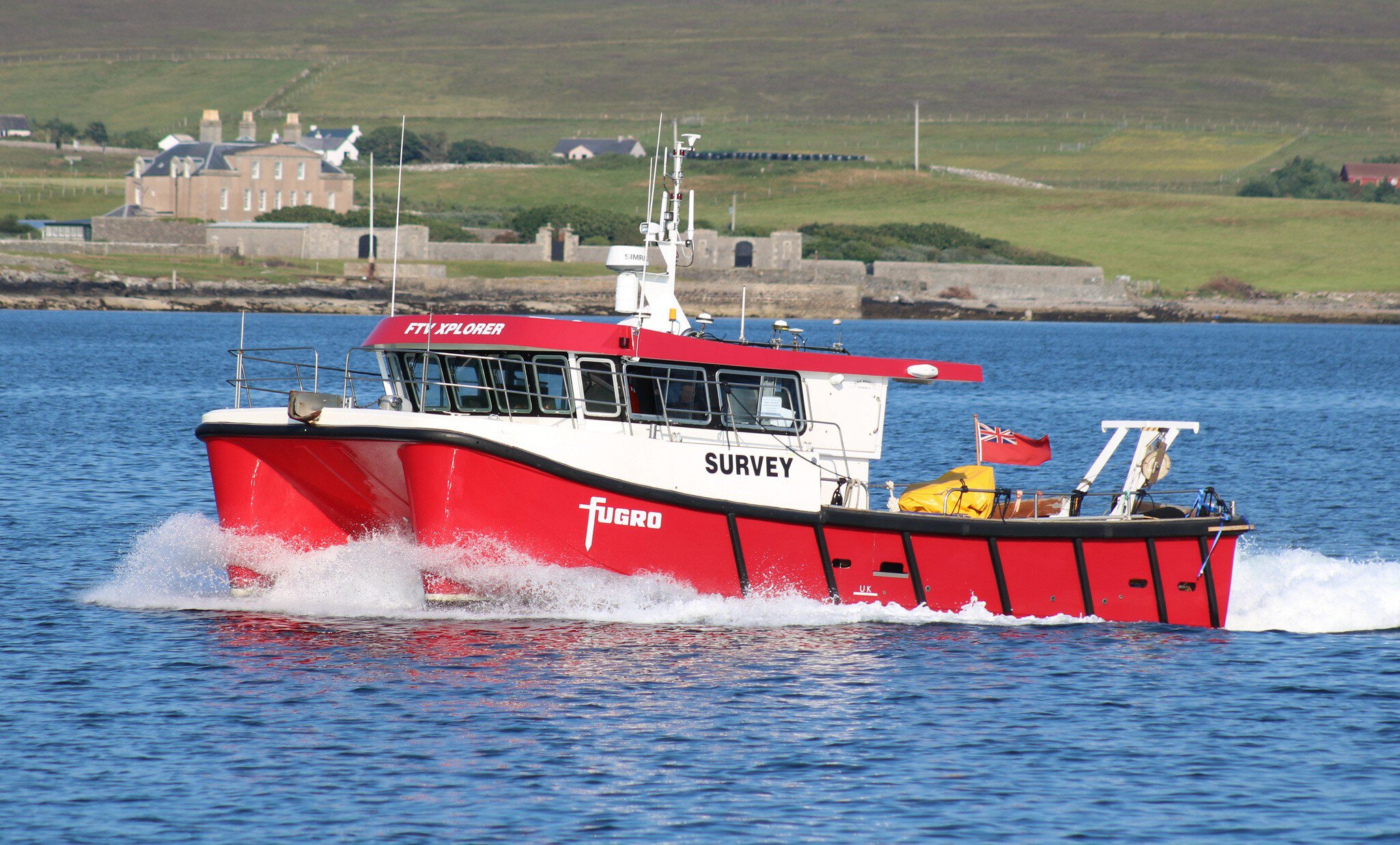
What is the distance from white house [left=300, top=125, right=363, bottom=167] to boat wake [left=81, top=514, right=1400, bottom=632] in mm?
136453

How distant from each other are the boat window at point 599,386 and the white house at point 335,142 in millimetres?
138848

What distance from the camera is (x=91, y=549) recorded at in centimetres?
2088

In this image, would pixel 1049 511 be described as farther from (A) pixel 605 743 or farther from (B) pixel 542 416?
(A) pixel 605 743

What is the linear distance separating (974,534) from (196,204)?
105 metres

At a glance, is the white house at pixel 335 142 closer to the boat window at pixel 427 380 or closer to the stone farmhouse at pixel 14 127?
the stone farmhouse at pixel 14 127

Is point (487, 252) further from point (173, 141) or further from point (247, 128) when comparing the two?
Result: point (173, 141)

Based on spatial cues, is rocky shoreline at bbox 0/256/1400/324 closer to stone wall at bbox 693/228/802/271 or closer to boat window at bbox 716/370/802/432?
stone wall at bbox 693/228/802/271

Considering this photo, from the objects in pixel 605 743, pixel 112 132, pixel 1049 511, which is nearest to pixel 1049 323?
pixel 1049 511

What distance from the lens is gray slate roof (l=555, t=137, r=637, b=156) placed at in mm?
167750

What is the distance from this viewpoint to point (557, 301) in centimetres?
9725

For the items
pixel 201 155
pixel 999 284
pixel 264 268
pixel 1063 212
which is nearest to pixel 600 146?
pixel 1063 212

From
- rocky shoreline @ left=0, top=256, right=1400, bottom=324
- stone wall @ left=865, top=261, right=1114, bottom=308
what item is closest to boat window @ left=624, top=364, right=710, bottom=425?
rocky shoreline @ left=0, top=256, right=1400, bottom=324

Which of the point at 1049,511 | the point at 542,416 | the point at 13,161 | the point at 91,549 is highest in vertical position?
the point at 13,161

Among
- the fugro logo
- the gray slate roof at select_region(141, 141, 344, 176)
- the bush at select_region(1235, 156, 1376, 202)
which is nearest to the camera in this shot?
the fugro logo
